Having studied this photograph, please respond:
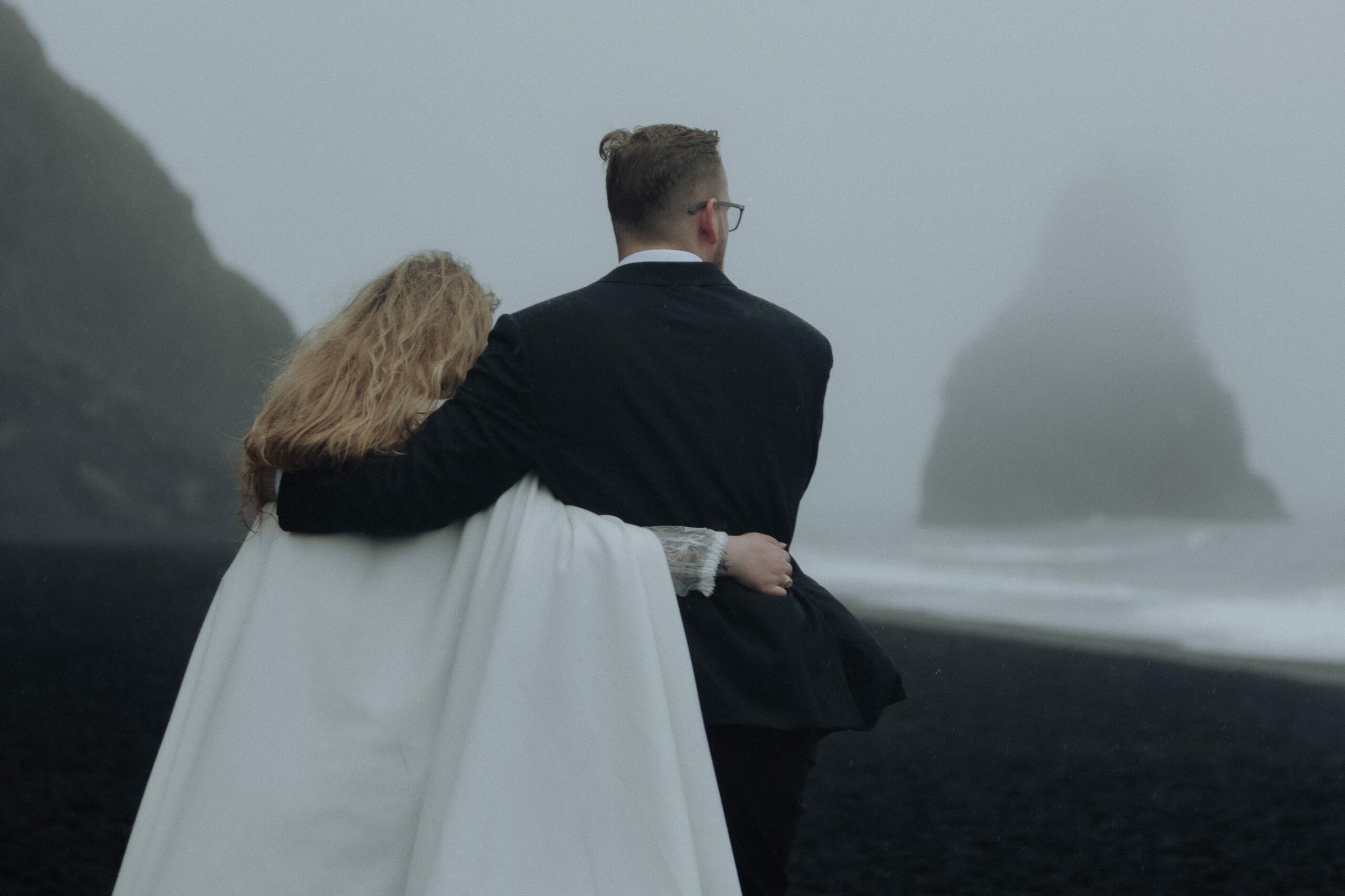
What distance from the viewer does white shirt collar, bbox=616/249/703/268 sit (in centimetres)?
157

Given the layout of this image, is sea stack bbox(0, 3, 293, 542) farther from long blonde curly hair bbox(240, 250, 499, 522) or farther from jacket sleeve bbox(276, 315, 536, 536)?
jacket sleeve bbox(276, 315, 536, 536)

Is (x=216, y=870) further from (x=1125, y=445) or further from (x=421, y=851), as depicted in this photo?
(x=1125, y=445)

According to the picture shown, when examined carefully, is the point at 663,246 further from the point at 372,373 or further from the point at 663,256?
the point at 372,373

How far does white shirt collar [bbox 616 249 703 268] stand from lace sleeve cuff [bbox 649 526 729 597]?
1.20 ft

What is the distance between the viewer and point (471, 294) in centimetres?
171

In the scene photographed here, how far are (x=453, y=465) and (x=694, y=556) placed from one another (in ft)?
1.07

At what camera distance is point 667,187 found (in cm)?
157

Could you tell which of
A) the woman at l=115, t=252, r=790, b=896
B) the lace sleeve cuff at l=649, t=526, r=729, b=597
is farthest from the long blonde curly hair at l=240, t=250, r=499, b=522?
the lace sleeve cuff at l=649, t=526, r=729, b=597

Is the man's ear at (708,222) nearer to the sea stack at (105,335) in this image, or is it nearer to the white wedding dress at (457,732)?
the white wedding dress at (457,732)

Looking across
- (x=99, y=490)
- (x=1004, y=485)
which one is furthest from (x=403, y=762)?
(x=1004, y=485)

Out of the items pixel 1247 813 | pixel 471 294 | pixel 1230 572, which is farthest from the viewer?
pixel 1230 572

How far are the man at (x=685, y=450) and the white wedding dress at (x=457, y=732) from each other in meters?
0.06

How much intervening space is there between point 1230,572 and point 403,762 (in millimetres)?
30422

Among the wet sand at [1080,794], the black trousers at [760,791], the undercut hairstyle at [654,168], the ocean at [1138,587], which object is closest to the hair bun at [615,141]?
the undercut hairstyle at [654,168]
